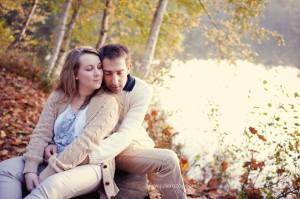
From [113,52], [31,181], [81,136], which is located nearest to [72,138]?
[81,136]

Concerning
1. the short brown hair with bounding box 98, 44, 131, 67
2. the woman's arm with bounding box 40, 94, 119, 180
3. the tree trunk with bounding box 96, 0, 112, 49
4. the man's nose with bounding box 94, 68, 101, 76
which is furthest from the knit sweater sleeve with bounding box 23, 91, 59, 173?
the tree trunk with bounding box 96, 0, 112, 49

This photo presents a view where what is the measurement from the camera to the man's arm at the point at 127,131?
129 inches

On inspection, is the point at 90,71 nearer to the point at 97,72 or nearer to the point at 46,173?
the point at 97,72

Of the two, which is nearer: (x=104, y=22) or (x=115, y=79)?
(x=115, y=79)

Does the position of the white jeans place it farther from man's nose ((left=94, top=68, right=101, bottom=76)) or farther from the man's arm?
man's nose ((left=94, top=68, right=101, bottom=76))

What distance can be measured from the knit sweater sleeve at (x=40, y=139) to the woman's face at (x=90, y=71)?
36cm

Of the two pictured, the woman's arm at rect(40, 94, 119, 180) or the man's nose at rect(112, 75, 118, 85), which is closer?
the woman's arm at rect(40, 94, 119, 180)

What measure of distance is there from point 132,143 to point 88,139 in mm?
486

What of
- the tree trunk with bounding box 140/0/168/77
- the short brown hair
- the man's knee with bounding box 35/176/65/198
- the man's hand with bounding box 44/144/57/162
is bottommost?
the man's knee with bounding box 35/176/65/198

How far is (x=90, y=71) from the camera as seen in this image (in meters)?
3.47

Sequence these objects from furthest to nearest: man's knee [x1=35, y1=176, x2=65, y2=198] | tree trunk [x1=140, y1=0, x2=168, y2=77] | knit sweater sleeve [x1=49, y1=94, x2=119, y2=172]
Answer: tree trunk [x1=140, y1=0, x2=168, y2=77] < knit sweater sleeve [x1=49, y1=94, x2=119, y2=172] < man's knee [x1=35, y1=176, x2=65, y2=198]

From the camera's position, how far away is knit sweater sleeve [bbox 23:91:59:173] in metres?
3.36

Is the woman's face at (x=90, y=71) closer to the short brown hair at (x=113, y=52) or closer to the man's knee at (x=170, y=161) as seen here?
the short brown hair at (x=113, y=52)

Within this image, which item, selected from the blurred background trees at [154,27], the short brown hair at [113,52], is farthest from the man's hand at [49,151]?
the blurred background trees at [154,27]
